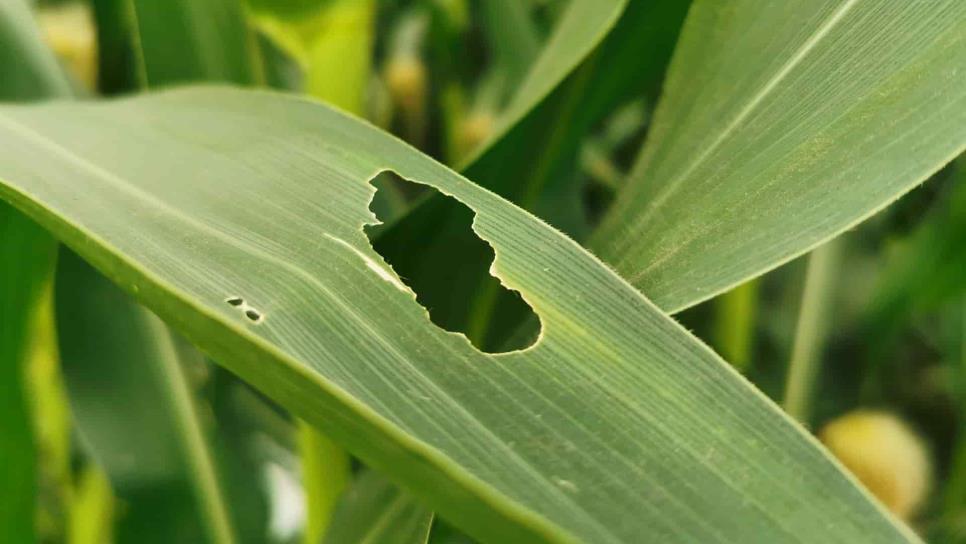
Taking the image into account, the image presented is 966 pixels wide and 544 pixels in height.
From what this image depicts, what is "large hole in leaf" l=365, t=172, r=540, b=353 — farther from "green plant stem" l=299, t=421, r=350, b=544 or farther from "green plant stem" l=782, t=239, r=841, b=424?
"green plant stem" l=782, t=239, r=841, b=424

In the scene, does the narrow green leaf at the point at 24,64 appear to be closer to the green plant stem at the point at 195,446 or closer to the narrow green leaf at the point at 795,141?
the green plant stem at the point at 195,446

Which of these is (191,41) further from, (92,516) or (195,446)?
(92,516)

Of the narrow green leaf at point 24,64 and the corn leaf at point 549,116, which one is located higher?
the corn leaf at point 549,116

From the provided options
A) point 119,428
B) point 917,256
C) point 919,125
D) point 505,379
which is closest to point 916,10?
point 919,125

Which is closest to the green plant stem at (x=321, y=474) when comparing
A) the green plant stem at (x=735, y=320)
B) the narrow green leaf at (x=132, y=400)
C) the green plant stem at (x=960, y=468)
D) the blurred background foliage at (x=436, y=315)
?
the blurred background foliage at (x=436, y=315)

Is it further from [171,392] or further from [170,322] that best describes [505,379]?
[171,392]

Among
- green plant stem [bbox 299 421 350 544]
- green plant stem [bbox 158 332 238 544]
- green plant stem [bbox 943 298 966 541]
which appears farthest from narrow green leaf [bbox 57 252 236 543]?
green plant stem [bbox 943 298 966 541]
